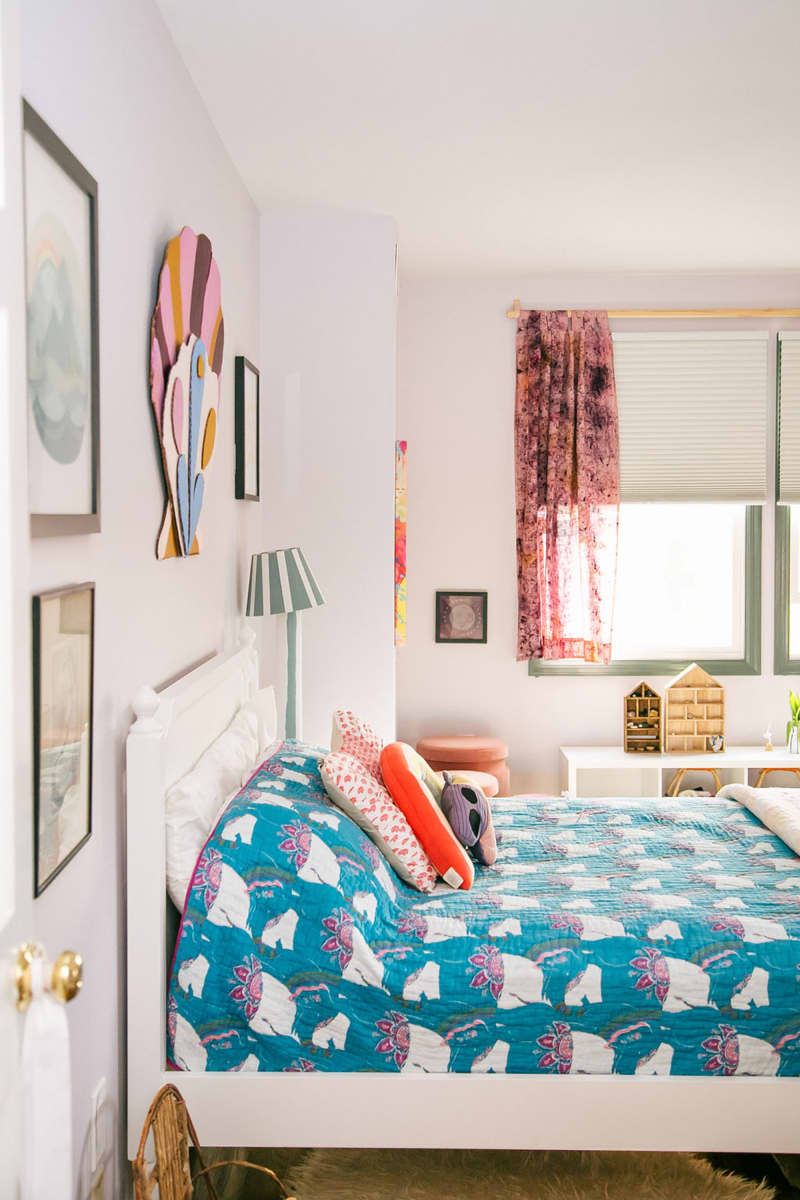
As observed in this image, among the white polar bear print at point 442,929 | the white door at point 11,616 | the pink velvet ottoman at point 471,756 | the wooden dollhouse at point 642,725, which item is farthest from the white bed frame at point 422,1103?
the wooden dollhouse at point 642,725

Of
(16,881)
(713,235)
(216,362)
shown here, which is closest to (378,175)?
(216,362)

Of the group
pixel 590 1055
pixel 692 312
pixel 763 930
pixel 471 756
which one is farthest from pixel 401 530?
pixel 590 1055

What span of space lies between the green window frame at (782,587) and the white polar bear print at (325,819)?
3258 millimetres

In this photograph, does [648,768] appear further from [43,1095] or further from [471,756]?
[43,1095]

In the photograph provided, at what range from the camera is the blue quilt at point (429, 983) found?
6.66 feet

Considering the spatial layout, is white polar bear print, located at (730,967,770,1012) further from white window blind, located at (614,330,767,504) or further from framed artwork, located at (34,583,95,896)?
white window blind, located at (614,330,767,504)

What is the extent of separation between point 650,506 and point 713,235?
4.22 feet

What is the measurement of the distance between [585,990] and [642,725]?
2704 millimetres

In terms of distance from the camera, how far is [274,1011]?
203cm

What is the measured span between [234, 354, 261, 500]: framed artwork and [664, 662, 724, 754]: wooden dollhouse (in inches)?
84.0

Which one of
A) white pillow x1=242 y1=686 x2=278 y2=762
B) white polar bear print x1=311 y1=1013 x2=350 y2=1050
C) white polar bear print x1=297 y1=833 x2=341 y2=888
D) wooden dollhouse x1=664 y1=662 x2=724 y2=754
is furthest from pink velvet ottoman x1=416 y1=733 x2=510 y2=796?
white polar bear print x1=311 y1=1013 x2=350 y2=1050

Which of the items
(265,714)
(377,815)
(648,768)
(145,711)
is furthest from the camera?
(648,768)

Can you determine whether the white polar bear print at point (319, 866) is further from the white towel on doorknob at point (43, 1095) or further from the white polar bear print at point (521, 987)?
the white towel on doorknob at point (43, 1095)

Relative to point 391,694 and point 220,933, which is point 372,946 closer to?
point 220,933
